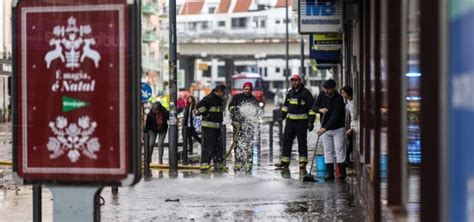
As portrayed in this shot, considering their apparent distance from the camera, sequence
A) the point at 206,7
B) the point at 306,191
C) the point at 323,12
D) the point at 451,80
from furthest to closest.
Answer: the point at 206,7, the point at 323,12, the point at 306,191, the point at 451,80

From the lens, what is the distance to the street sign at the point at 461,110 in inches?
129

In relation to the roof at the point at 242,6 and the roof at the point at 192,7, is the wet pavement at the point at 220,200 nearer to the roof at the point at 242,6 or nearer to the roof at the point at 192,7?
the roof at the point at 242,6

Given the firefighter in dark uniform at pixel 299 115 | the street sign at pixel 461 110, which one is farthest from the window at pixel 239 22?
the street sign at pixel 461 110

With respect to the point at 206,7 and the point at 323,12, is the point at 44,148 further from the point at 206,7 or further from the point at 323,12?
the point at 206,7

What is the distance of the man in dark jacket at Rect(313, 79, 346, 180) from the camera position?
14758 millimetres

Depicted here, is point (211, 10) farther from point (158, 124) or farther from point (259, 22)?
point (158, 124)

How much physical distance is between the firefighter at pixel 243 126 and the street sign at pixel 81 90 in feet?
36.8

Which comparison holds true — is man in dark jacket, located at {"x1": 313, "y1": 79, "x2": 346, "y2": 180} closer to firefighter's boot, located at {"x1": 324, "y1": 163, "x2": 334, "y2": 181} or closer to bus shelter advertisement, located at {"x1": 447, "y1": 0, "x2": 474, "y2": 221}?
firefighter's boot, located at {"x1": 324, "y1": 163, "x2": 334, "y2": 181}

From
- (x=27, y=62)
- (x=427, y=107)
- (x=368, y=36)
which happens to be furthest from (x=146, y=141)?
(x=427, y=107)

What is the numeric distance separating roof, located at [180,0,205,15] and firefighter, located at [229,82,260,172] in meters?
104

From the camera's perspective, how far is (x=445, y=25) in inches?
136

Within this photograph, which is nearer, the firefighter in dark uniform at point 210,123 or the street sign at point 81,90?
the street sign at point 81,90

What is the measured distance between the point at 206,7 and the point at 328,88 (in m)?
110

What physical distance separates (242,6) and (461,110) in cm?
11828
